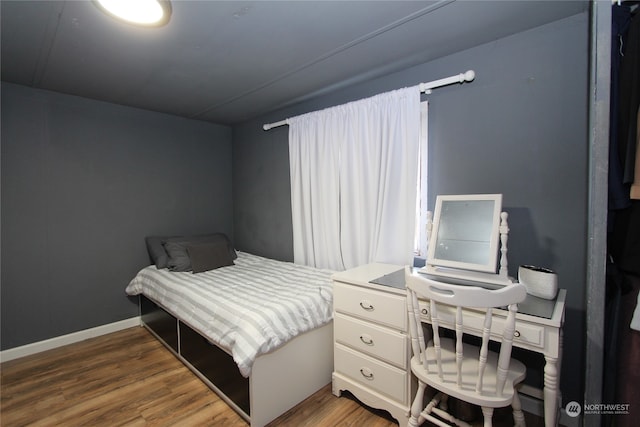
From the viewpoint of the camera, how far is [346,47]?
192 centimetres

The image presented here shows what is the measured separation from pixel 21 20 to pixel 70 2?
0.43 m

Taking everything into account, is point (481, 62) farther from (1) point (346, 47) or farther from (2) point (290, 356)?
(2) point (290, 356)

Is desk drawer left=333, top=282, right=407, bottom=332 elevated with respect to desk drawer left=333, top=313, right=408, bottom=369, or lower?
elevated

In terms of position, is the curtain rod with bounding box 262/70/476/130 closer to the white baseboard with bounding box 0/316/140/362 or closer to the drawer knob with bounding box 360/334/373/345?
the drawer knob with bounding box 360/334/373/345

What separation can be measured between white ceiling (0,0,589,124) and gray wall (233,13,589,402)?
0.50 ft

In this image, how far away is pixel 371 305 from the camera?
5.79ft

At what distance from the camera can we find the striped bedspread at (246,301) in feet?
5.55

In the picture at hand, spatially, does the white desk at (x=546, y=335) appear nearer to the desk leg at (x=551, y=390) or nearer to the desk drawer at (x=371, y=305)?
the desk leg at (x=551, y=390)

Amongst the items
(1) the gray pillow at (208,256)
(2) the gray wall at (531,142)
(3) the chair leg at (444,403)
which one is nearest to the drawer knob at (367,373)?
(3) the chair leg at (444,403)

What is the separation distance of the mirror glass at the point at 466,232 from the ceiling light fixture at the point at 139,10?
1.82 meters

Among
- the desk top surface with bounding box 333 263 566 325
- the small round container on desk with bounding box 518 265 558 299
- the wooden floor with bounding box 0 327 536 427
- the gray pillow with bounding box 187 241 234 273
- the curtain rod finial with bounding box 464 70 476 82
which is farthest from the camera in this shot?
the gray pillow with bounding box 187 241 234 273

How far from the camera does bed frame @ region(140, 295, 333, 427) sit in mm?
1691

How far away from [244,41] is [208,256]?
6.63ft

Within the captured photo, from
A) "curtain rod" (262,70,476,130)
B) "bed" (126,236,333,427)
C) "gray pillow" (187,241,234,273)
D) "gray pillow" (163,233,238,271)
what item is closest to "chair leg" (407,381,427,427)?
"bed" (126,236,333,427)
